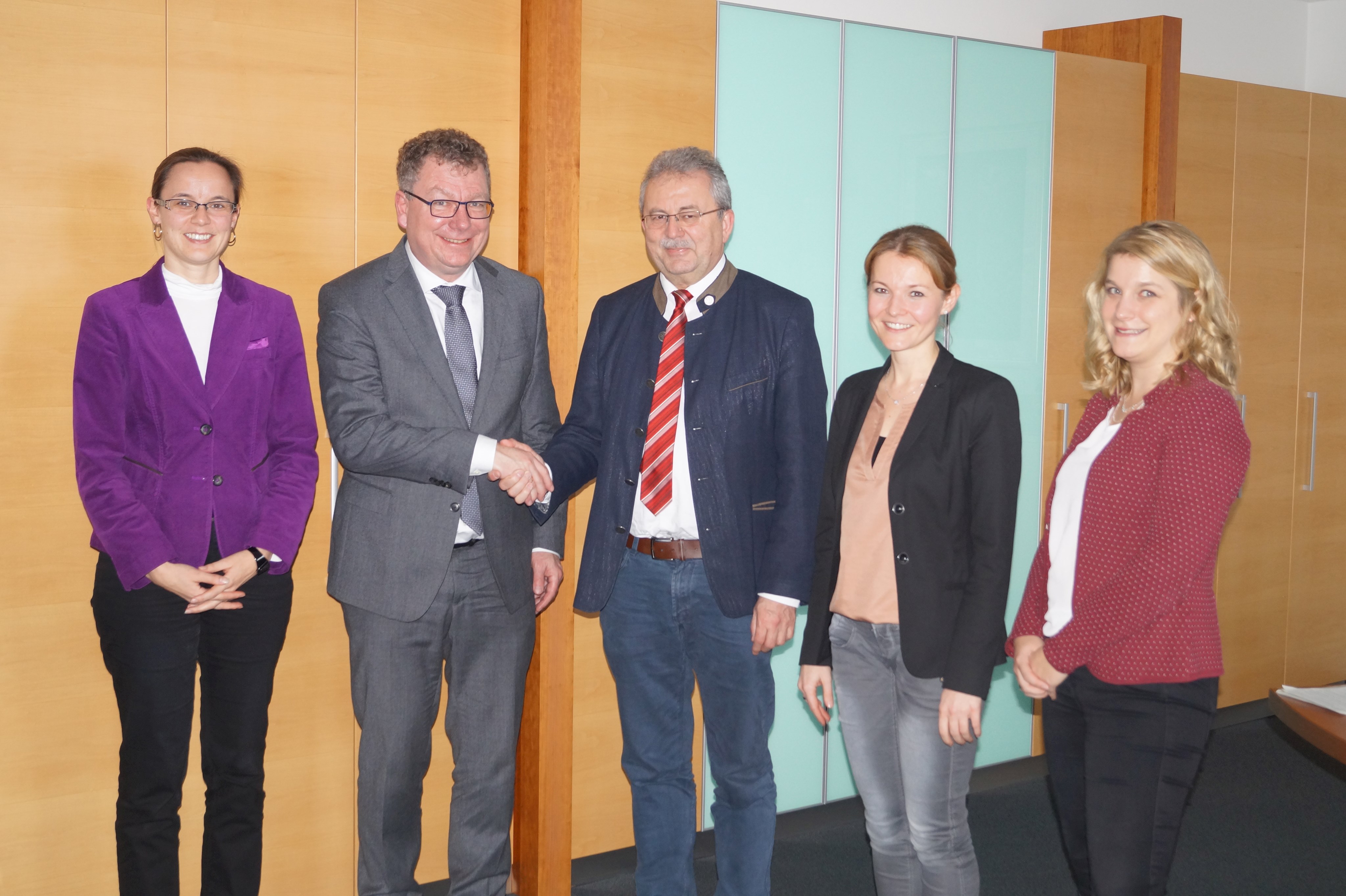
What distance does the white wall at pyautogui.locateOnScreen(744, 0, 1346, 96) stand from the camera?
4281mm

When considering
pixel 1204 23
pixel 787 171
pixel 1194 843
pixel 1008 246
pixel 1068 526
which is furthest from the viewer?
pixel 1204 23

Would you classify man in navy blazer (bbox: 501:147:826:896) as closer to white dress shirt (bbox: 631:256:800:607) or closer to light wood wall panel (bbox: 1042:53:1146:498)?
white dress shirt (bbox: 631:256:800:607)

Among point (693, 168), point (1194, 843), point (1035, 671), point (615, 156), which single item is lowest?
point (1194, 843)

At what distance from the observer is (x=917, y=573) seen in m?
2.05

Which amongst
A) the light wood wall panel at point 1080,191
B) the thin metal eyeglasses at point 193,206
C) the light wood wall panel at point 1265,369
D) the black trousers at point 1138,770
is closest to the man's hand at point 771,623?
the black trousers at point 1138,770

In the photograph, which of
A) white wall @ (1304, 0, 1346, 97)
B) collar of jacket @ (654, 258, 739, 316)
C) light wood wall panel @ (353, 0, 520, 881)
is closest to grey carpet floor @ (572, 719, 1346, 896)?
light wood wall panel @ (353, 0, 520, 881)

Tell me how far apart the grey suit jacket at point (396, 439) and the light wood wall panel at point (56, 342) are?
606mm

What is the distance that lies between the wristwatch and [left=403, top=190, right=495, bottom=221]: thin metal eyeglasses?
88 cm

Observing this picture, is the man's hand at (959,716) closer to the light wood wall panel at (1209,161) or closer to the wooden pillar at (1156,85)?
the wooden pillar at (1156,85)

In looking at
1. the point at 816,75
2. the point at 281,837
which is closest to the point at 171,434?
the point at 281,837

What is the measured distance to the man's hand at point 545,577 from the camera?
2.66 m

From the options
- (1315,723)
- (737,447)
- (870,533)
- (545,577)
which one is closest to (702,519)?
Result: (737,447)

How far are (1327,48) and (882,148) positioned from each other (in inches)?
138

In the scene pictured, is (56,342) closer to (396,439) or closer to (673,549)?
(396,439)
